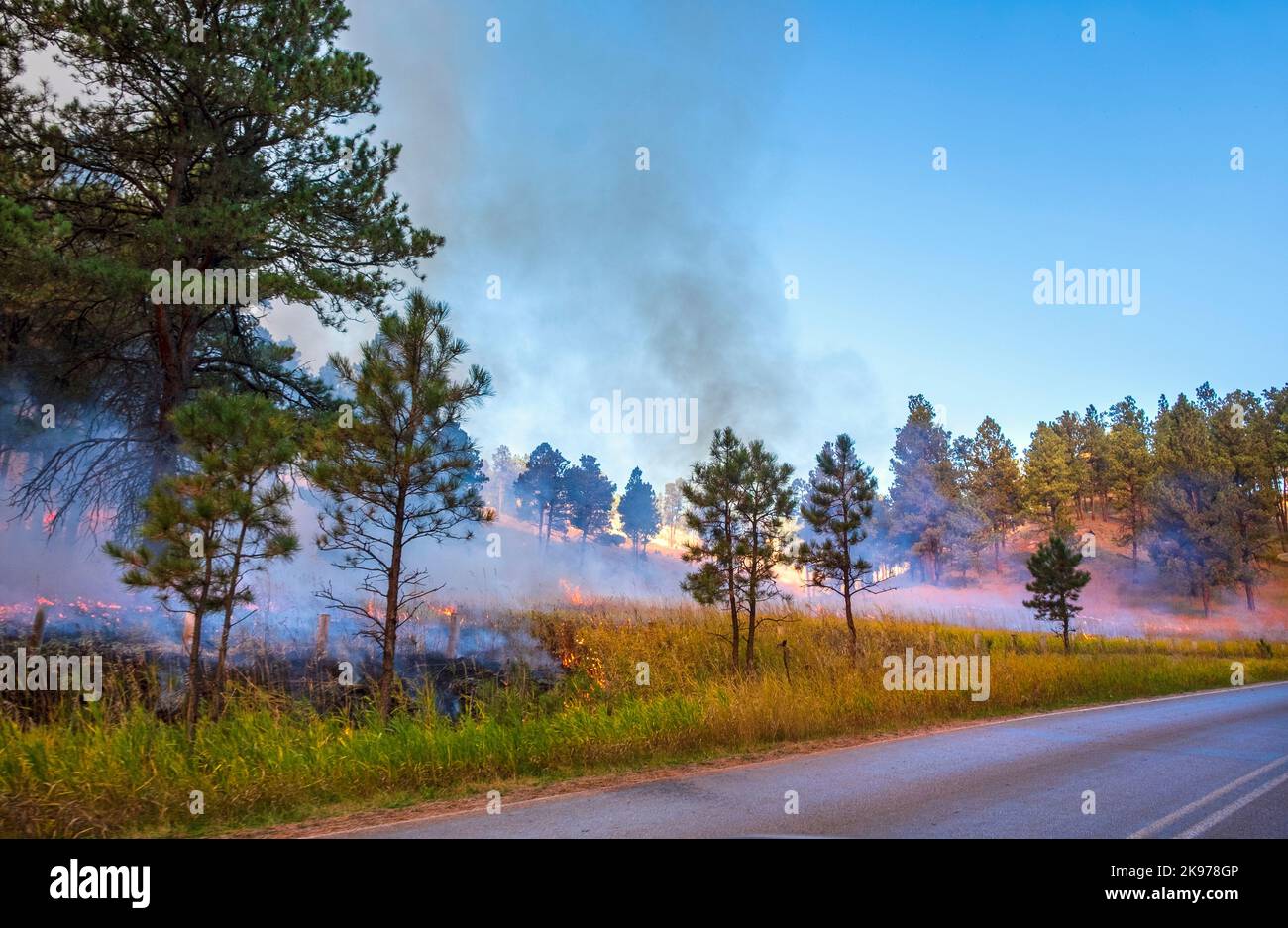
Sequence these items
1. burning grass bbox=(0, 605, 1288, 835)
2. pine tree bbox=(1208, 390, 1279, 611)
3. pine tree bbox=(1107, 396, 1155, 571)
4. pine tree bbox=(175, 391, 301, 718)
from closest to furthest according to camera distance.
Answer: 1. burning grass bbox=(0, 605, 1288, 835)
2. pine tree bbox=(175, 391, 301, 718)
3. pine tree bbox=(1208, 390, 1279, 611)
4. pine tree bbox=(1107, 396, 1155, 571)

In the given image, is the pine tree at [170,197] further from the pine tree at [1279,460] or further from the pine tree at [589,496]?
the pine tree at [1279,460]

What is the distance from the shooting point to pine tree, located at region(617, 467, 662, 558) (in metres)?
97.8

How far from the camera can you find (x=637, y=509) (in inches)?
3885

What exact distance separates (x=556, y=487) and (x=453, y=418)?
75643mm

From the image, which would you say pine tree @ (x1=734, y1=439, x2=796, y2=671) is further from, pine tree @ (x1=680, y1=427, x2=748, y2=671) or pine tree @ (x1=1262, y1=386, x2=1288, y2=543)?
pine tree @ (x1=1262, y1=386, x2=1288, y2=543)

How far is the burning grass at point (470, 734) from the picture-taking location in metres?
6.62

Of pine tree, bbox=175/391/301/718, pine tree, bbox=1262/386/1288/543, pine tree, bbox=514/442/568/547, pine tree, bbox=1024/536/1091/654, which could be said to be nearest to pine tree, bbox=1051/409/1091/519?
pine tree, bbox=1262/386/1288/543

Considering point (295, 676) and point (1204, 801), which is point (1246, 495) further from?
point (295, 676)

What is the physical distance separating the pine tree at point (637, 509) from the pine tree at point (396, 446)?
8596 centimetres

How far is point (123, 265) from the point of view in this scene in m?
13.6

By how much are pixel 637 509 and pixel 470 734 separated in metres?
89.7

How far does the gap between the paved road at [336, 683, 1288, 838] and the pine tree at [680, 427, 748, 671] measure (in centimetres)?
626

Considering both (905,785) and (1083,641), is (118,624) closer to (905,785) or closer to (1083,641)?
(905,785)
